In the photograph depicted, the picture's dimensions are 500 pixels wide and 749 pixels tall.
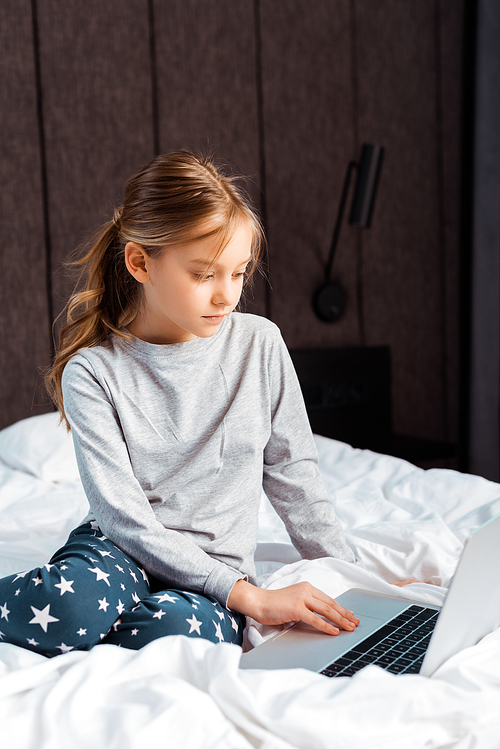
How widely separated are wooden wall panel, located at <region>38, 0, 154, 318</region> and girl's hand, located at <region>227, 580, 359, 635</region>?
1.54 m

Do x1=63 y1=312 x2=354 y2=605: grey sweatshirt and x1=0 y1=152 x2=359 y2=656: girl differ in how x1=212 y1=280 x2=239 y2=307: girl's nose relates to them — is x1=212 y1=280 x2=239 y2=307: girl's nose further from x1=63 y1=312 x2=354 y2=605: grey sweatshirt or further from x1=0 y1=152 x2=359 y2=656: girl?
x1=63 y1=312 x2=354 y2=605: grey sweatshirt

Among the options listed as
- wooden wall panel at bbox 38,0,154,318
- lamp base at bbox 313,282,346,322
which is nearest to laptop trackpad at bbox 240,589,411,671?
wooden wall panel at bbox 38,0,154,318

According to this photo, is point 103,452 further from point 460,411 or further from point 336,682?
point 460,411

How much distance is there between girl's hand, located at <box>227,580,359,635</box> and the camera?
79cm

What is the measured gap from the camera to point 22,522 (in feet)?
4.59

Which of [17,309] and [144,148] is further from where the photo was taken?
[144,148]

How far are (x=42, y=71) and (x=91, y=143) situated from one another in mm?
253

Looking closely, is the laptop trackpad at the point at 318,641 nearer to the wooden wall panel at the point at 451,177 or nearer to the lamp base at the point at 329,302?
the lamp base at the point at 329,302

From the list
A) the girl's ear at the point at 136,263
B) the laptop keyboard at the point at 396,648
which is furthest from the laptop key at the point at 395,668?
the girl's ear at the point at 136,263

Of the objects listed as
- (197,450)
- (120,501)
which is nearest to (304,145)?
(197,450)

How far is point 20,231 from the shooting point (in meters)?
2.13

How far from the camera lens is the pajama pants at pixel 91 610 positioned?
30.9 inches

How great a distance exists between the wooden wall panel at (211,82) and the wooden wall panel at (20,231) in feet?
1.44

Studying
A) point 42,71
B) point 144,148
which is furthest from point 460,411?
point 42,71
